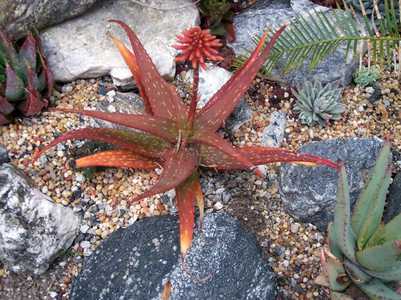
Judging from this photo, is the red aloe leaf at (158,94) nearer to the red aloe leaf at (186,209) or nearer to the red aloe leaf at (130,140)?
the red aloe leaf at (130,140)

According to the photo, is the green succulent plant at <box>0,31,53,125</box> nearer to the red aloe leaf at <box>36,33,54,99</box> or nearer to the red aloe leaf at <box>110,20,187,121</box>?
the red aloe leaf at <box>36,33,54,99</box>

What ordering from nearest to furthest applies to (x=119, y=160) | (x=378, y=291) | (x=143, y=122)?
(x=378, y=291), (x=143, y=122), (x=119, y=160)

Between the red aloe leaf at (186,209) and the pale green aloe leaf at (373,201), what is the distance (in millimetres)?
597

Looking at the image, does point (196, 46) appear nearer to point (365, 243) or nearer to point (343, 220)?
point (343, 220)

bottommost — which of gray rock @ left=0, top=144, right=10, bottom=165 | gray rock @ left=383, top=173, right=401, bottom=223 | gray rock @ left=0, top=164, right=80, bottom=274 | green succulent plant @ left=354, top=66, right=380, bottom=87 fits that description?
gray rock @ left=383, top=173, right=401, bottom=223

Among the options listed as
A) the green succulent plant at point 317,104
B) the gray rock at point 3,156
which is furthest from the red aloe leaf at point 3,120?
the green succulent plant at point 317,104

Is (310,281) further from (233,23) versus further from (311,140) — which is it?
(233,23)

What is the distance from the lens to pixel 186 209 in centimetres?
223

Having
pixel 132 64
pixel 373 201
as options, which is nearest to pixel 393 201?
pixel 373 201

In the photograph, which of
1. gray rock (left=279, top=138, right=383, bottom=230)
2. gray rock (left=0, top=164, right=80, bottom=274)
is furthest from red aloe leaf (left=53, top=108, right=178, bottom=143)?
gray rock (left=279, top=138, right=383, bottom=230)

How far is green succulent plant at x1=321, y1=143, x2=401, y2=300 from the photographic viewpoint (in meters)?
1.87

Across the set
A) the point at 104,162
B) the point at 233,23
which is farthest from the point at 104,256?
the point at 233,23

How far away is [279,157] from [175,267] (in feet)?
1.91

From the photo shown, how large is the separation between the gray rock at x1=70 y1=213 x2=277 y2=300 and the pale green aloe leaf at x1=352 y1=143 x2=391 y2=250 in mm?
445
